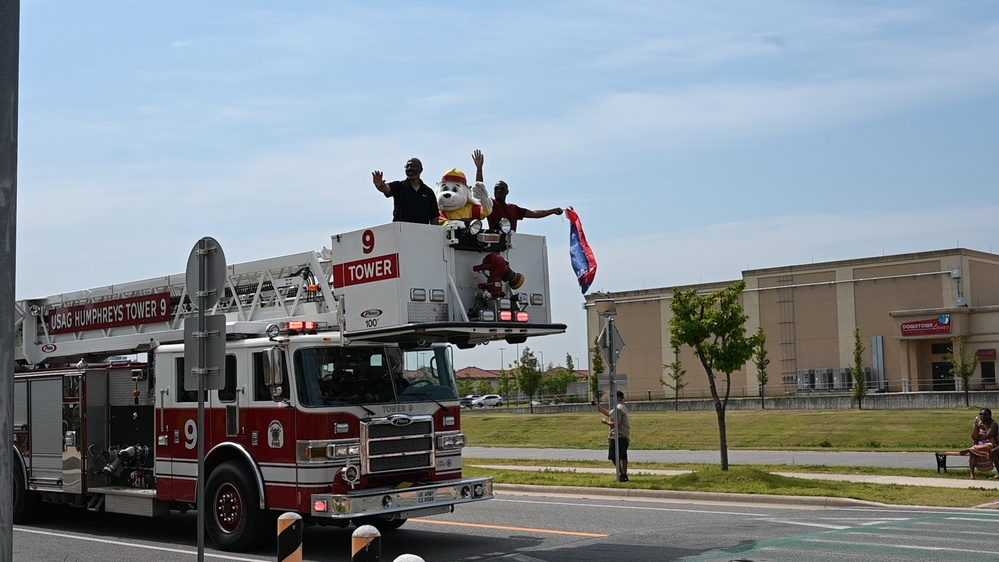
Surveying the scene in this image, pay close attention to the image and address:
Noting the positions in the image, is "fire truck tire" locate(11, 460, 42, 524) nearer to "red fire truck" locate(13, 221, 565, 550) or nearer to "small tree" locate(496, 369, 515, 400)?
"red fire truck" locate(13, 221, 565, 550)

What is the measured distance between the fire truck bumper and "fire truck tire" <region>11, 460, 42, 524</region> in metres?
6.49

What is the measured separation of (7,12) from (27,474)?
34.0ft

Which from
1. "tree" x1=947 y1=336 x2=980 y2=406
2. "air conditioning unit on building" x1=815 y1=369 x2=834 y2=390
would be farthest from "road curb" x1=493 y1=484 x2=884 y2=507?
"air conditioning unit on building" x1=815 y1=369 x2=834 y2=390

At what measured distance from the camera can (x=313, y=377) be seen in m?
11.9

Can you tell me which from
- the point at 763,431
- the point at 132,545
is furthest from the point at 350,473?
the point at 763,431

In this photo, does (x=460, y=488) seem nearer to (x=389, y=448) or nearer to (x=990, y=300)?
(x=389, y=448)

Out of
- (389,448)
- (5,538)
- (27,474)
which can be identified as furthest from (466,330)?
(27,474)

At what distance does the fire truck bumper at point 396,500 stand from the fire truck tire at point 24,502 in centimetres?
649

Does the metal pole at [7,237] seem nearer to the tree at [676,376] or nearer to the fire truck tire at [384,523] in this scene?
the fire truck tire at [384,523]

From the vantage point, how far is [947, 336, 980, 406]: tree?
156ft

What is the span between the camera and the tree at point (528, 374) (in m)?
74.2

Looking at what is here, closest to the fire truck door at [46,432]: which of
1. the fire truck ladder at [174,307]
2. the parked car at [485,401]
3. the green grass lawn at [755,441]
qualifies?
the fire truck ladder at [174,307]

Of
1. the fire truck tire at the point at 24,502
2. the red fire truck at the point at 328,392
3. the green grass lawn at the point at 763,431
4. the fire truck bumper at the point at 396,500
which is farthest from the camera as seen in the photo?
the green grass lawn at the point at 763,431

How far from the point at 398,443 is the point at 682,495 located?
7.09 metres
